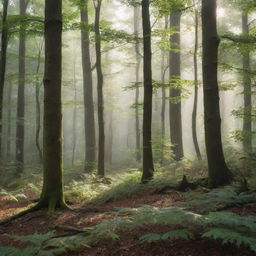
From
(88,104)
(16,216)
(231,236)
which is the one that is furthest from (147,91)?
(88,104)

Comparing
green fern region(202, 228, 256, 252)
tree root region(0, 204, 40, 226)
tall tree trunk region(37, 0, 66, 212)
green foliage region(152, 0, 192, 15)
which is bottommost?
tree root region(0, 204, 40, 226)

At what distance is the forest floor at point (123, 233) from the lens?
3.84 metres

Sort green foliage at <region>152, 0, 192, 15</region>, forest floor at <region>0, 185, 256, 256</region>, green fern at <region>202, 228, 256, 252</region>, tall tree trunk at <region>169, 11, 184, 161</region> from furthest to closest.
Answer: tall tree trunk at <region>169, 11, 184, 161</region>
green foliage at <region>152, 0, 192, 15</region>
forest floor at <region>0, 185, 256, 256</region>
green fern at <region>202, 228, 256, 252</region>

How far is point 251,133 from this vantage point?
8.88m

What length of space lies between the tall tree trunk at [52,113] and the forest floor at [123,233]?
575 mm

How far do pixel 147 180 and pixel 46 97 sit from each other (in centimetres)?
422

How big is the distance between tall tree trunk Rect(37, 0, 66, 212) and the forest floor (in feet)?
1.89

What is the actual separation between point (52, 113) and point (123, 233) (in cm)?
378

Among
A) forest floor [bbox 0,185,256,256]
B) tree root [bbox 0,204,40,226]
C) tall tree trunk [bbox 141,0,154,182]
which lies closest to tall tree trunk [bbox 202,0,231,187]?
forest floor [bbox 0,185,256,256]

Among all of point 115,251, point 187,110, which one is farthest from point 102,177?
point 187,110

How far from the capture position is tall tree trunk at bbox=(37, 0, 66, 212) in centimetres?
736

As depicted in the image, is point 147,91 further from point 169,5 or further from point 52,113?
point 52,113

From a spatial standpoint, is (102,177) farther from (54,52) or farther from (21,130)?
(21,130)

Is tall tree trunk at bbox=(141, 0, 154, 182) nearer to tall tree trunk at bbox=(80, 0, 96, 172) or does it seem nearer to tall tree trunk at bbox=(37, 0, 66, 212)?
tall tree trunk at bbox=(37, 0, 66, 212)
